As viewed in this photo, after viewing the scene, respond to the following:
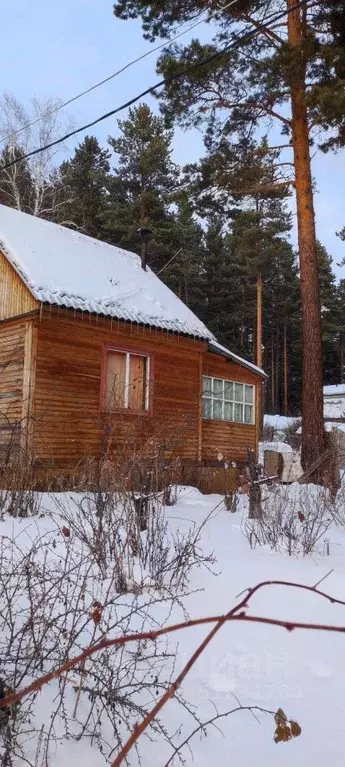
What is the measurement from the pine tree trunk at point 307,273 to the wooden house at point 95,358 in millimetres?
2168

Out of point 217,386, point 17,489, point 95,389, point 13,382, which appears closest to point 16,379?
point 13,382

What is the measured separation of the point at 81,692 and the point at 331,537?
4.50m

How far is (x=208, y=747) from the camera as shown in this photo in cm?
238

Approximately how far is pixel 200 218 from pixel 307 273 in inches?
193

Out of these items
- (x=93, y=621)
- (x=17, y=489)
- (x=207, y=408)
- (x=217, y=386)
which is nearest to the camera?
(x=93, y=621)

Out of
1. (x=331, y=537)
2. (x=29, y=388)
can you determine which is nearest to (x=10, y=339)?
(x=29, y=388)

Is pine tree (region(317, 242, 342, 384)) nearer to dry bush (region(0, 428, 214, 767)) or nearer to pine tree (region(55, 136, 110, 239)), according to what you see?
pine tree (region(55, 136, 110, 239))

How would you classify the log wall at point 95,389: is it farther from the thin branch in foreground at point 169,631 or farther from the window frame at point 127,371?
the thin branch in foreground at point 169,631

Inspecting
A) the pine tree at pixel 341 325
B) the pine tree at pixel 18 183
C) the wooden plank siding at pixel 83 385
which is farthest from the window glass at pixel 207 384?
the pine tree at pixel 341 325

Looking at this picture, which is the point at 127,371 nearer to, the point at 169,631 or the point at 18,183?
the point at 169,631

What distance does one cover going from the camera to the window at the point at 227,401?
46.0 feet

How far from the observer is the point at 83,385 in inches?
438

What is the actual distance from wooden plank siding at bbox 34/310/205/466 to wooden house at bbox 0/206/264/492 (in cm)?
2

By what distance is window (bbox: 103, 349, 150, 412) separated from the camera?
11.7 metres
